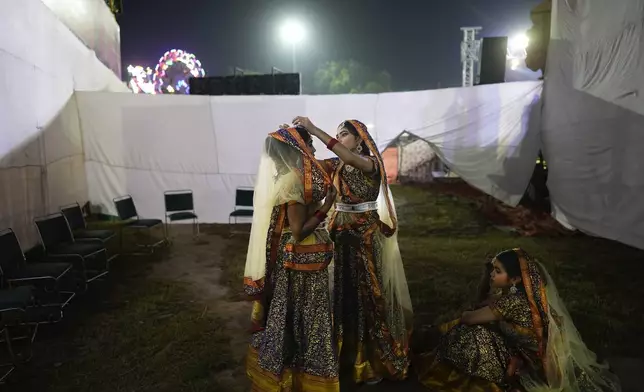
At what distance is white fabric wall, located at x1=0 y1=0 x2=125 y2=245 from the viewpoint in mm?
5629

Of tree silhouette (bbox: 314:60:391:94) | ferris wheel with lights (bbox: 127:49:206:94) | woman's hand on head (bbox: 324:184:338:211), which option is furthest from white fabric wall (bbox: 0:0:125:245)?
tree silhouette (bbox: 314:60:391:94)

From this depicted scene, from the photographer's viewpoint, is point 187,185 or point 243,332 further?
point 187,185

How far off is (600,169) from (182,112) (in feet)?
22.7

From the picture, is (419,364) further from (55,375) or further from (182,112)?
(182,112)

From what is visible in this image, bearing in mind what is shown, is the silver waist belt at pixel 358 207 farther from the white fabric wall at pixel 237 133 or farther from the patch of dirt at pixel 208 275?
the white fabric wall at pixel 237 133

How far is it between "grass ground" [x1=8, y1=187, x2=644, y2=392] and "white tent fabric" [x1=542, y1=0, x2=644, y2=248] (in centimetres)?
72

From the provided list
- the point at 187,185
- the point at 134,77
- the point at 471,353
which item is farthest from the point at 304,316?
the point at 134,77

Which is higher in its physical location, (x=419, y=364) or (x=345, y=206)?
(x=345, y=206)

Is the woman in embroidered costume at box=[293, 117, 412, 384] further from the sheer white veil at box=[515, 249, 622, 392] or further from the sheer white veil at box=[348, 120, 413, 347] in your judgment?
the sheer white veil at box=[515, 249, 622, 392]

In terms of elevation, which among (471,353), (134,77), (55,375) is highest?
(134,77)

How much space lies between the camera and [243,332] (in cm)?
398

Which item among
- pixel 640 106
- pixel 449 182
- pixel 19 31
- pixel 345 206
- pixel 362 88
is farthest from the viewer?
pixel 362 88

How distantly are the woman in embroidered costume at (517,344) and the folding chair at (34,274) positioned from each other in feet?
10.8

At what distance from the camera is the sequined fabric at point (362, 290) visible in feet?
9.94
